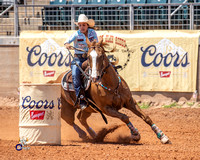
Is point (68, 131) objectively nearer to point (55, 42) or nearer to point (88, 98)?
point (88, 98)

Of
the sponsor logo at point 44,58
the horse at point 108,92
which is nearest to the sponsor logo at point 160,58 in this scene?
the sponsor logo at point 44,58

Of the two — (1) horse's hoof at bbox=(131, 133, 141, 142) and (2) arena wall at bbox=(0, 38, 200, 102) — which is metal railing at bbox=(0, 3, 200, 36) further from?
(1) horse's hoof at bbox=(131, 133, 141, 142)

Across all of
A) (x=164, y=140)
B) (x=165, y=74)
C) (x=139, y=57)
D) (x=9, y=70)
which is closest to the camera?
(x=164, y=140)

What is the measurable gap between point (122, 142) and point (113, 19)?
7.84 meters

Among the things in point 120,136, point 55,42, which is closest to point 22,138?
point 120,136

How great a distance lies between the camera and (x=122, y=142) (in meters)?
8.62

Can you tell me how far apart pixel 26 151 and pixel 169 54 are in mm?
8083

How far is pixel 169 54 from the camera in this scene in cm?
1357

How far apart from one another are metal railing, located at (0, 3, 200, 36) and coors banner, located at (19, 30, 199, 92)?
0.79 metres

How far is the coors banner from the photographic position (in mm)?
13453

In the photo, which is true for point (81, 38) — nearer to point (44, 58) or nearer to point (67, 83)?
Answer: point (67, 83)

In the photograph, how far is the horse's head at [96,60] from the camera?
712cm

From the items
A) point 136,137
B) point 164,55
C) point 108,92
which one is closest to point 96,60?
point 108,92

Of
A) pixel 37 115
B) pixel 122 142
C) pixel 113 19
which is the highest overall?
pixel 113 19
